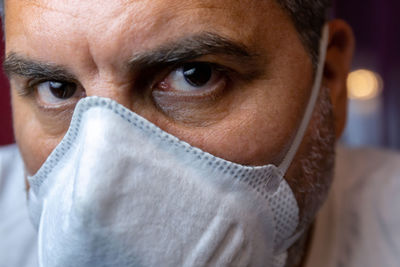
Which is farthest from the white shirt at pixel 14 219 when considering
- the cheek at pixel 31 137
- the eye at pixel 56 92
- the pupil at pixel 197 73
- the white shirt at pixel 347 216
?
the pupil at pixel 197 73

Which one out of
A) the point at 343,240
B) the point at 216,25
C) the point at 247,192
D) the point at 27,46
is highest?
the point at 27,46

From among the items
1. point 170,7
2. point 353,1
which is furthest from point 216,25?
point 353,1

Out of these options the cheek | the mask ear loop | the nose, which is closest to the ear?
the mask ear loop

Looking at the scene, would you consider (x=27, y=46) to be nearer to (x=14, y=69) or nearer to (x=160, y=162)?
(x=14, y=69)

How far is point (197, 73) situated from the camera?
3.18ft

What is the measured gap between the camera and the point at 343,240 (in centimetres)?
145

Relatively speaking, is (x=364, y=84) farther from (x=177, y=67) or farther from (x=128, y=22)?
(x=128, y=22)

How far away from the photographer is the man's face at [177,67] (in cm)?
89

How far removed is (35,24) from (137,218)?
0.41 m

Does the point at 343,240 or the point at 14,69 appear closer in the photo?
the point at 14,69

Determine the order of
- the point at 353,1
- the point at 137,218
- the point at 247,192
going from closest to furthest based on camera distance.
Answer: the point at 137,218 < the point at 247,192 < the point at 353,1

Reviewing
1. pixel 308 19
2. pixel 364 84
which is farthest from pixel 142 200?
pixel 364 84

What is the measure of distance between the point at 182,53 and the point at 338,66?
53 cm

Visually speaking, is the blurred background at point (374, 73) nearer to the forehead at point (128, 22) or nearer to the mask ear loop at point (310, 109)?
the mask ear loop at point (310, 109)
